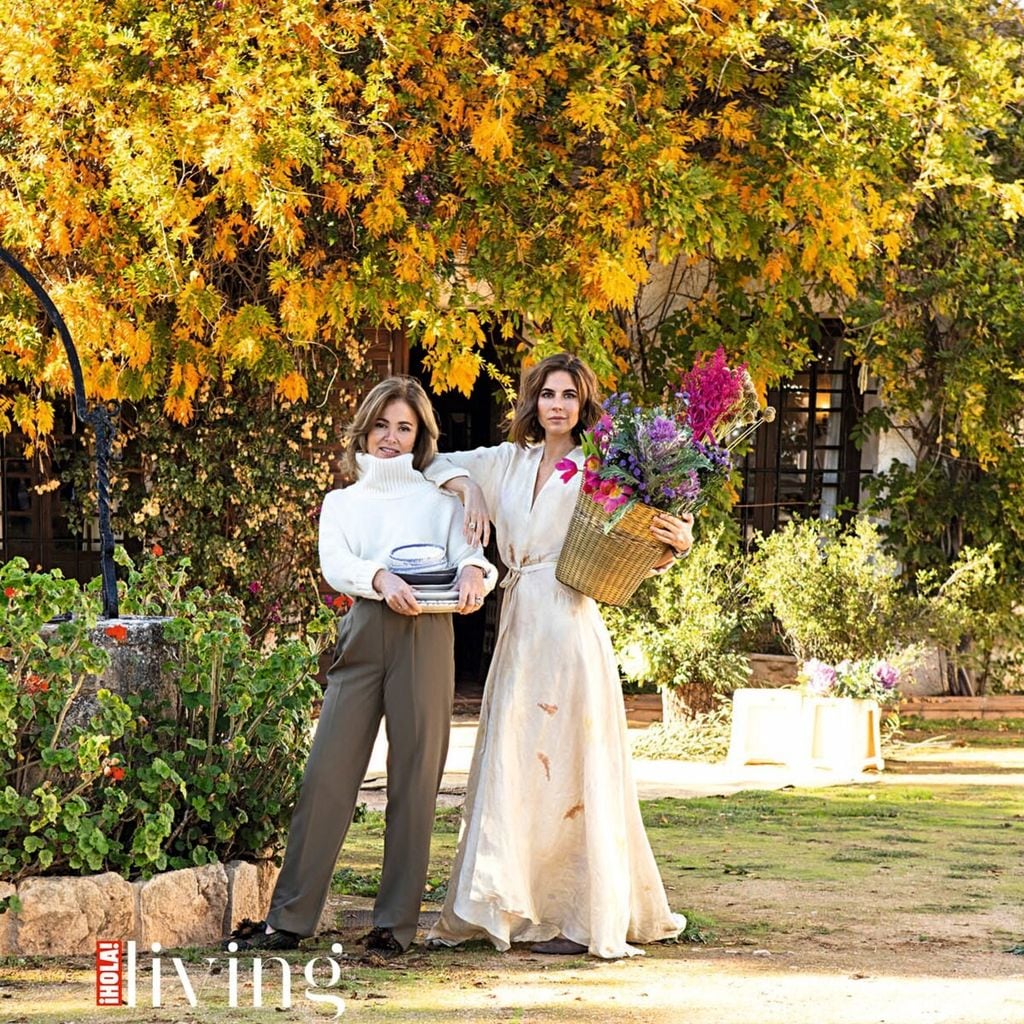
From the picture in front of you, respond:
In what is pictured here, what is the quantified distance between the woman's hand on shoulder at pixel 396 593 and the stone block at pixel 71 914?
3.53 feet

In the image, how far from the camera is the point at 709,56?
29.7ft

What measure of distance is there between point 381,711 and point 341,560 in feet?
1.52

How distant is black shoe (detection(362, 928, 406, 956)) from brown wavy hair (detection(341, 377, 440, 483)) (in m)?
1.35

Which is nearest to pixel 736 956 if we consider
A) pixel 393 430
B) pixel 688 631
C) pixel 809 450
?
pixel 393 430

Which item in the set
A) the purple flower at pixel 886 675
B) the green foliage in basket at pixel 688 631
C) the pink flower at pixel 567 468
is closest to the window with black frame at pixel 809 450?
the green foliage in basket at pixel 688 631

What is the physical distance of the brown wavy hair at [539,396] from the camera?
5109 millimetres

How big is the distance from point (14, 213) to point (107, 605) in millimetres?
3909

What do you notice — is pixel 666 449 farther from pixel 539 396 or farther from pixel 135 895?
pixel 135 895

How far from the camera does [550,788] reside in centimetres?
500

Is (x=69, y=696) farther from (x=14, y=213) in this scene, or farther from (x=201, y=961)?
(x=14, y=213)

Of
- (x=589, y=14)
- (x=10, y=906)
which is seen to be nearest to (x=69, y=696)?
(x=10, y=906)

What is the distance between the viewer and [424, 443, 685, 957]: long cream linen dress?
4914 millimetres

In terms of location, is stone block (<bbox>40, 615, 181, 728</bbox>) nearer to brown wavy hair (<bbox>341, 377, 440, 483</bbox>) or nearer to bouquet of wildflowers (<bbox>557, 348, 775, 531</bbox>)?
brown wavy hair (<bbox>341, 377, 440, 483</bbox>)

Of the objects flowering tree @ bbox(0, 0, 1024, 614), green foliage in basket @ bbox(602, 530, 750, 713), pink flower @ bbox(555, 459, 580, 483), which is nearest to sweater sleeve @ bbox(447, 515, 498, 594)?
pink flower @ bbox(555, 459, 580, 483)
